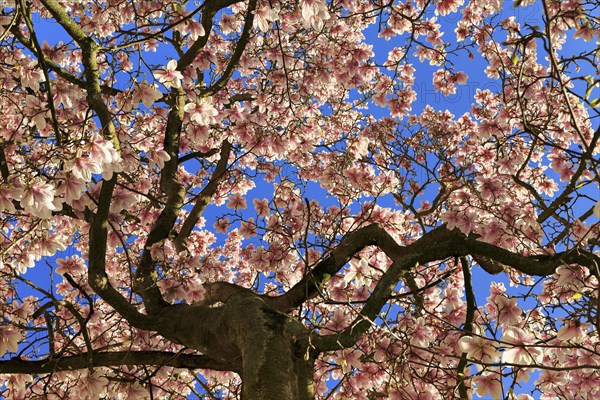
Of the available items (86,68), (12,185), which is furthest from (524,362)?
(86,68)

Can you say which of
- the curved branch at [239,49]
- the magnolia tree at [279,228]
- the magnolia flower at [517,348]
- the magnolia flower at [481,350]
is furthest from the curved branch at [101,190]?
the magnolia flower at [517,348]

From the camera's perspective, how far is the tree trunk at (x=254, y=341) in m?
2.41

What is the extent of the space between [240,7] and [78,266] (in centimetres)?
339

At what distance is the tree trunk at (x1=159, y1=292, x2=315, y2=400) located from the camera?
2.41m

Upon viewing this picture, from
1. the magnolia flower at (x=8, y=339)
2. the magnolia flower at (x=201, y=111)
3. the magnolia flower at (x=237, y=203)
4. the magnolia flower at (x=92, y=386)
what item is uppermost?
the magnolia flower at (x=237, y=203)

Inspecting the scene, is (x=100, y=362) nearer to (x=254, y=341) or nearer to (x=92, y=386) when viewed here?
(x=92, y=386)

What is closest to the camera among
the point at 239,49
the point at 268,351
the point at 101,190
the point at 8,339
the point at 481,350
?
the point at 481,350

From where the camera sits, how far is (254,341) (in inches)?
103

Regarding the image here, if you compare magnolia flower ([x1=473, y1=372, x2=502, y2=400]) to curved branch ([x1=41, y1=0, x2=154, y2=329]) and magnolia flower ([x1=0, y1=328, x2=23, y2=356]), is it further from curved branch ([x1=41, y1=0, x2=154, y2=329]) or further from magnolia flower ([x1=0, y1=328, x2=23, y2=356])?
magnolia flower ([x1=0, y1=328, x2=23, y2=356])

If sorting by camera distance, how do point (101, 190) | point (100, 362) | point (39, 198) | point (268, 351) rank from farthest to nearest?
point (100, 362)
point (101, 190)
point (268, 351)
point (39, 198)

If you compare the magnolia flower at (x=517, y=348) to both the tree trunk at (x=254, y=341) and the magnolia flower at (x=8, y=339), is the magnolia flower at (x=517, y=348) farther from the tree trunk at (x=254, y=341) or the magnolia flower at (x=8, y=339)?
the magnolia flower at (x=8, y=339)

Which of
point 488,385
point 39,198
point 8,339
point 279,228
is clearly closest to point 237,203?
point 279,228

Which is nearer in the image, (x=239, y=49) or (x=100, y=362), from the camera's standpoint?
(x=100, y=362)

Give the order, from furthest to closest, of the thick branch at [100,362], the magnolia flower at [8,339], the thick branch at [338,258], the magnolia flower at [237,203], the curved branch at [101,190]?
the magnolia flower at [237,203], the thick branch at [338,258], the thick branch at [100,362], the magnolia flower at [8,339], the curved branch at [101,190]
